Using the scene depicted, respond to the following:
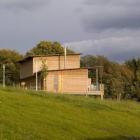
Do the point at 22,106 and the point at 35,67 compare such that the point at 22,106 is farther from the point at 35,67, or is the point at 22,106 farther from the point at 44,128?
the point at 35,67

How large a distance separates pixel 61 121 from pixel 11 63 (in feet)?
291

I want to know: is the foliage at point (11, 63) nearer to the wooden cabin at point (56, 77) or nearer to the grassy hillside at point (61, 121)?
the wooden cabin at point (56, 77)

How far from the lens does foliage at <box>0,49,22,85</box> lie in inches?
4239

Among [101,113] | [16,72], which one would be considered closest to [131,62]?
[16,72]

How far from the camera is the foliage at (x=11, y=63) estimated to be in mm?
107675

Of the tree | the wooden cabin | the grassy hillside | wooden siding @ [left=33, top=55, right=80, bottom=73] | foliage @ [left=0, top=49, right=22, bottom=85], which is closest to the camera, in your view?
the grassy hillside

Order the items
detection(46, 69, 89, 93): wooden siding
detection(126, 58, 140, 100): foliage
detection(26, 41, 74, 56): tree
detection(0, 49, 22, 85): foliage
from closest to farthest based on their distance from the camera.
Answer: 1. detection(46, 69, 89, 93): wooden siding
2. detection(126, 58, 140, 100): foliage
3. detection(0, 49, 22, 85): foliage
4. detection(26, 41, 74, 56): tree

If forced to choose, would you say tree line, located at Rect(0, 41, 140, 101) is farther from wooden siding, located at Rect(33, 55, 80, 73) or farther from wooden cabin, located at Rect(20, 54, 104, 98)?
wooden cabin, located at Rect(20, 54, 104, 98)

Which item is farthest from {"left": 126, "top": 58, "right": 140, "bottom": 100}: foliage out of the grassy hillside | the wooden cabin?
the grassy hillside

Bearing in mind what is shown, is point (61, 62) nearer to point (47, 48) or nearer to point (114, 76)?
point (114, 76)

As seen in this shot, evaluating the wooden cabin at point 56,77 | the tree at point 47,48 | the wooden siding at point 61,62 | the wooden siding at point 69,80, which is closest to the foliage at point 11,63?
the tree at point 47,48

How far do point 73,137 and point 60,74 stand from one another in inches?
2498

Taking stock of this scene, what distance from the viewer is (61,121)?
2469cm

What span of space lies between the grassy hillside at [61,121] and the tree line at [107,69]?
66183mm
